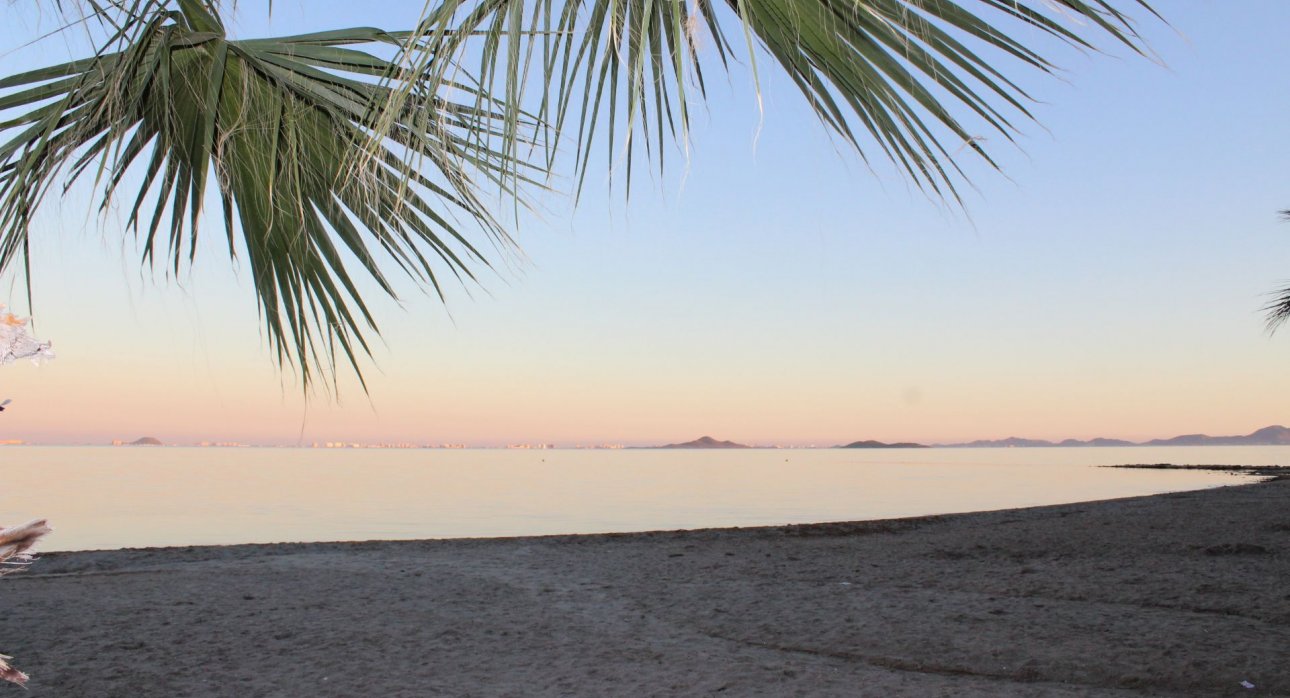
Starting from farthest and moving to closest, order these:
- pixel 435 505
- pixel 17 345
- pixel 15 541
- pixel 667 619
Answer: pixel 435 505, pixel 667 619, pixel 17 345, pixel 15 541

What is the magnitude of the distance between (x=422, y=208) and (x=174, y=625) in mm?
3187

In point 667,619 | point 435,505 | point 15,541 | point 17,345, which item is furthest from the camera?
point 435,505

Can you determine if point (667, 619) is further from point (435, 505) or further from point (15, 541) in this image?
point (435, 505)

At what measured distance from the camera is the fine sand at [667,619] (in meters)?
→ 3.29

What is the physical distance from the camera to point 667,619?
4395mm

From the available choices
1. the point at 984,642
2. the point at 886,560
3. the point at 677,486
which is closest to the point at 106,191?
the point at 984,642

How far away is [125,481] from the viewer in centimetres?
2666

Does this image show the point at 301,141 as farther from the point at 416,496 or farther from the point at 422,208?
the point at 416,496

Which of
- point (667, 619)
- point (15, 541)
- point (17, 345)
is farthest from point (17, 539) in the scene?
point (667, 619)

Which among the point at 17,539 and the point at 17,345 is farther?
the point at 17,345

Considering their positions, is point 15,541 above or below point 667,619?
above

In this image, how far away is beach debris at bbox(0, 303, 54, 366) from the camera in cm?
121

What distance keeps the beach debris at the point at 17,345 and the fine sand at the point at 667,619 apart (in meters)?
2.24

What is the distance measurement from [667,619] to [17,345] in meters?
3.57
